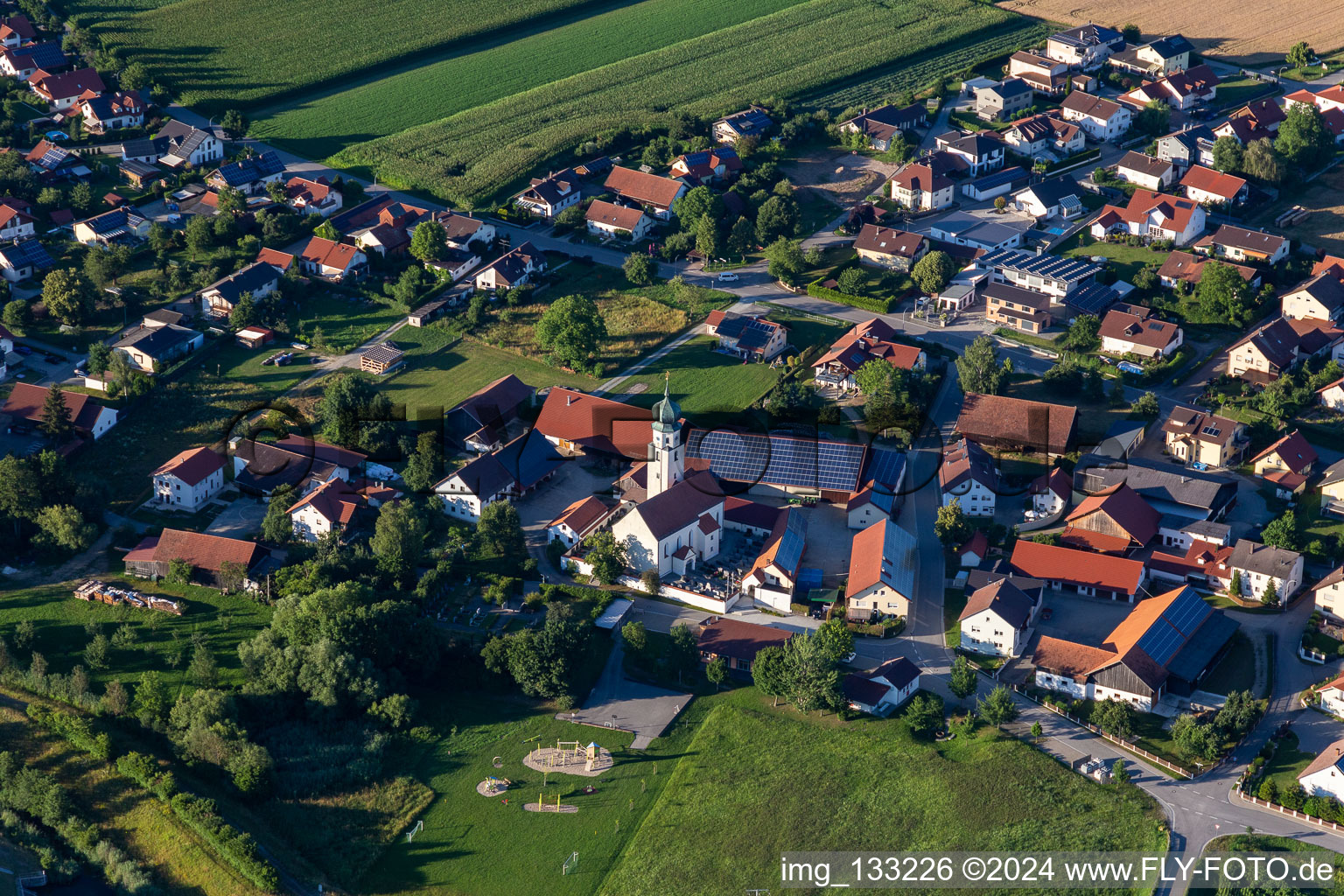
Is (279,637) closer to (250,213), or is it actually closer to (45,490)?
(45,490)

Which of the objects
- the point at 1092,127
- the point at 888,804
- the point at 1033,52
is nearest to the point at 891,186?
the point at 1092,127

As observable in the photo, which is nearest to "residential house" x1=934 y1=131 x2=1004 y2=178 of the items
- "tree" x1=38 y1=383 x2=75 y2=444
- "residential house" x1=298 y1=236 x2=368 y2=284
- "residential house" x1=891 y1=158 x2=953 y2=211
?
"residential house" x1=891 y1=158 x2=953 y2=211

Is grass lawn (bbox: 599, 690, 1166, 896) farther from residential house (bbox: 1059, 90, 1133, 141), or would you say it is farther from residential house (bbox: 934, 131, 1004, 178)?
residential house (bbox: 1059, 90, 1133, 141)

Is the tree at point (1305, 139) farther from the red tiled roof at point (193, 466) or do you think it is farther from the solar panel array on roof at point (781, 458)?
the red tiled roof at point (193, 466)

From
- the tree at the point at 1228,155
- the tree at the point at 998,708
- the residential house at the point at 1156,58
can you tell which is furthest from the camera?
the residential house at the point at 1156,58

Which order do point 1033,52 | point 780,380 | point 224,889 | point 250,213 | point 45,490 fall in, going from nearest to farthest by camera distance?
1. point 224,889
2. point 45,490
3. point 780,380
4. point 250,213
5. point 1033,52

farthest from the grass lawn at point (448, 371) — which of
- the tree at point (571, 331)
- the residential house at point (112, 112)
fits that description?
the residential house at point (112, 112)
